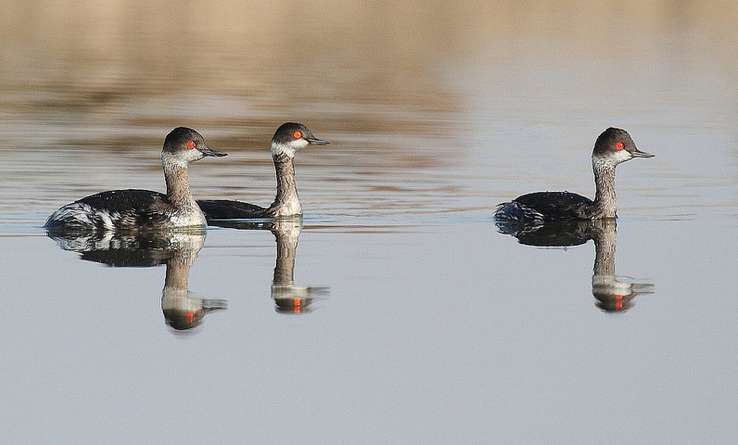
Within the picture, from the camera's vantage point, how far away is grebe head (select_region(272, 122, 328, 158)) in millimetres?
20062

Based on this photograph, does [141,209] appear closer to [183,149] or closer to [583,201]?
[183,149]

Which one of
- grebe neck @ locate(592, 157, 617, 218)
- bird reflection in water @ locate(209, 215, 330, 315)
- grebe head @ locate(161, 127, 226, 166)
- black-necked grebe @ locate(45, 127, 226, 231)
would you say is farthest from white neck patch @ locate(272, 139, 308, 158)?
grebe neck @ locate(592, 157, 617, 218)

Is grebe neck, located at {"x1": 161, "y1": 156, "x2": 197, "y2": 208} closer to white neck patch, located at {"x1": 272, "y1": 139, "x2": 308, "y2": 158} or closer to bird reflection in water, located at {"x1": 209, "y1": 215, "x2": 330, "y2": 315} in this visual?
bird reflection in water, located at {"x1": 209, "y1": 215, "x2": 330, "y2": 315}

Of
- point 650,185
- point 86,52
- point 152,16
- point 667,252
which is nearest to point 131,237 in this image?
point 667,252

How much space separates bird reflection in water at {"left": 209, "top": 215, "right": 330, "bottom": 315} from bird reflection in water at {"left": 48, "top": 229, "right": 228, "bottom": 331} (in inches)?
20.9

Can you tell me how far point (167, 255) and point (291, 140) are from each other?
4.32 meters

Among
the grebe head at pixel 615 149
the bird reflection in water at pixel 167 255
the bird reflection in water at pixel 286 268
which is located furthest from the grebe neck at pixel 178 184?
the grebe head at pixel 615 149

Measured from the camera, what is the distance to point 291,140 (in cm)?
2014

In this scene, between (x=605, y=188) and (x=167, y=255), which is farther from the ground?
(x=605, y=188)

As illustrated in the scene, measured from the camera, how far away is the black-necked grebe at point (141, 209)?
57.2 ft

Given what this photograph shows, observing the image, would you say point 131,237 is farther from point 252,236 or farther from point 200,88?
point 200,88

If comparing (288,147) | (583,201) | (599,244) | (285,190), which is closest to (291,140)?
(288,147)

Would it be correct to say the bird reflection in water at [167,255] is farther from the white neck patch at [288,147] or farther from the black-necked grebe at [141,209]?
the white neck patch at [288,147]

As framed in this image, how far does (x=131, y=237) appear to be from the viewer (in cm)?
1744
